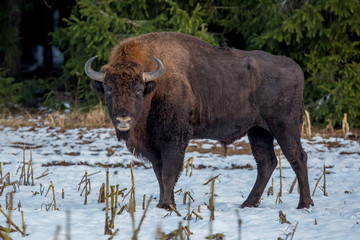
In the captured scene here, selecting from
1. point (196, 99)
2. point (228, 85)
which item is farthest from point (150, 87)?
point (228, 85)

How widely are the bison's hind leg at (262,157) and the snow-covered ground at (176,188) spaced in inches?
10.2

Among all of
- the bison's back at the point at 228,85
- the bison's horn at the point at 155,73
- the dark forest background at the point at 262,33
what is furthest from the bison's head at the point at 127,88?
the dark forest background at the point at 262,33

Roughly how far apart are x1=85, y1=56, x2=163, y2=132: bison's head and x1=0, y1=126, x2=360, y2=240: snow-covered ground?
1.18 m

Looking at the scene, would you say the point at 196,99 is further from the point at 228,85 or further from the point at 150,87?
the point at 150,87

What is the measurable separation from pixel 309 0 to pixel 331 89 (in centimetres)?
255

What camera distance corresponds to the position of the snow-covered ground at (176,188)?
4.88m

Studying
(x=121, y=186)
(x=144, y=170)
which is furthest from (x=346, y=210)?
(x=144, y=170)

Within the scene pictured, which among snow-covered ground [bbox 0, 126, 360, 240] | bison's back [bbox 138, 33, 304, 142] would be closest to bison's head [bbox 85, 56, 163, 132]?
bison's back [bbox 138, 33, 304, 142]

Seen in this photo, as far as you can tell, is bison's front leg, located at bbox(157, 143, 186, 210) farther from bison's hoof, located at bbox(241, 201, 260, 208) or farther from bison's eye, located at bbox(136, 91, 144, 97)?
bison's hoof, located at bbox(241, 201, 260, 208)

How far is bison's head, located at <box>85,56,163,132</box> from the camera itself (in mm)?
6180

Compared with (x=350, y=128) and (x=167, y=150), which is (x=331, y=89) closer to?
(x=350, y=128)

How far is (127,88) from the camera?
20.7 ft

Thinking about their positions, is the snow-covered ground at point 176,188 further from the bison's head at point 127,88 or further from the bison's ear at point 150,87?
the bison's ear at point 150,87

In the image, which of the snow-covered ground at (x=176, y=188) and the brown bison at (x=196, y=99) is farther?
the brown bison at (x=196, y=99)
